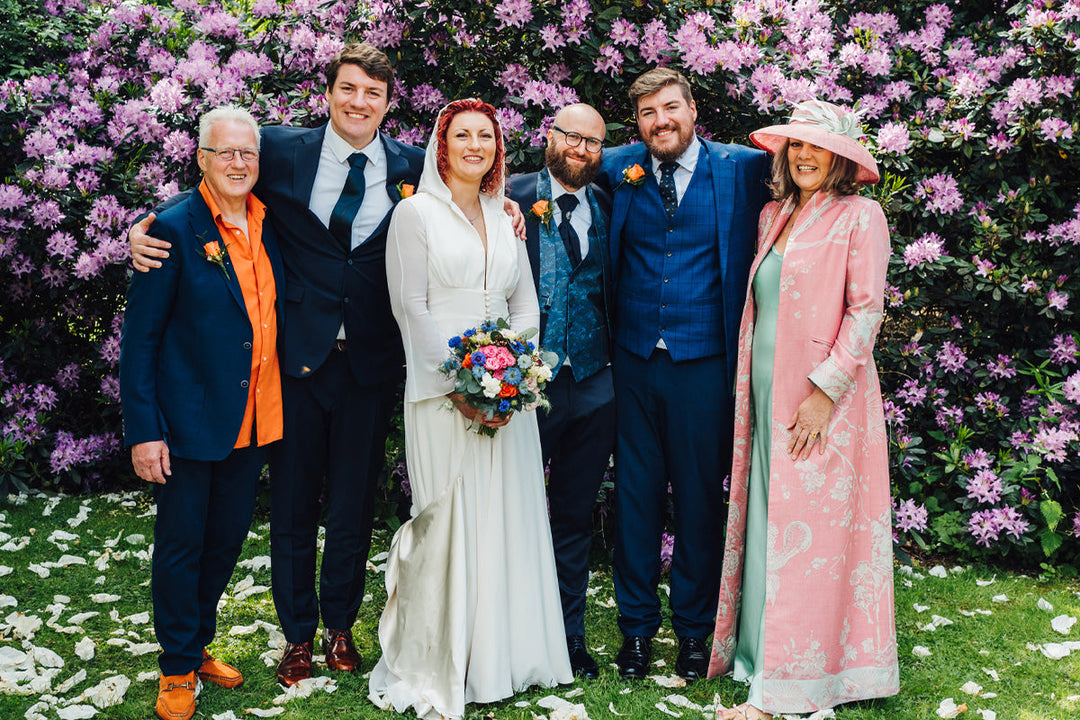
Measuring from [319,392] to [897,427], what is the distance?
3194 mm

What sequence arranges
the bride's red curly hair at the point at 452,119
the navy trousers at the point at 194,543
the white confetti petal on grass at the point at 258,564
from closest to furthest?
the navy trousers at the point at 194,543
the bride's red curly hair at the point at 452,119
the white confetti petal on grass at the point at 258,564

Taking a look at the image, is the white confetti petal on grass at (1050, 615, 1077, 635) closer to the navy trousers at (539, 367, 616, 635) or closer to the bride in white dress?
the navy trousers at (539, 367, 616, 635)

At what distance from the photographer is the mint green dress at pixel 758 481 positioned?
3387 mm

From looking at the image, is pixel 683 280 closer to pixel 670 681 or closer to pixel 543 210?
pixel 543 210

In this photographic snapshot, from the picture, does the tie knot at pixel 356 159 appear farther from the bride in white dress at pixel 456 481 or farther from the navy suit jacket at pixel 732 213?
the navy suit jacket at pixel 732 213

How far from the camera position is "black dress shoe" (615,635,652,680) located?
367cm

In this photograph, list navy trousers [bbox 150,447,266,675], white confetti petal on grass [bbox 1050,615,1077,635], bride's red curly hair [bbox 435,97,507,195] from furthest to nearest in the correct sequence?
white confetti petal on grass [bbox 1050,615,1077,635] → bride's red curly hair [bbox 435,97,507,195] → navy trousers [bbox 150,447,266,675]

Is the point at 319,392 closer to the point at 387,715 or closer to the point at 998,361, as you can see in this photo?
the point at 387,715

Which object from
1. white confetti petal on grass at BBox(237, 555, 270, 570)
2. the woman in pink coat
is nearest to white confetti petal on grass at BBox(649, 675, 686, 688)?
the woman in pink coat

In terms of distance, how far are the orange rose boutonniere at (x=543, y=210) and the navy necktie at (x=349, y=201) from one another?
68 cm

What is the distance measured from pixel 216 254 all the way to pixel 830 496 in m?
2.37

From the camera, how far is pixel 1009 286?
15.7 ft

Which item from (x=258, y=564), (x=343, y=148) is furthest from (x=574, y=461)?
(x=258, y=564)

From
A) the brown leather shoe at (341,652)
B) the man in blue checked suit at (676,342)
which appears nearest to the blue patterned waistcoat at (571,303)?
the man in blue checked suit at (676,342)
